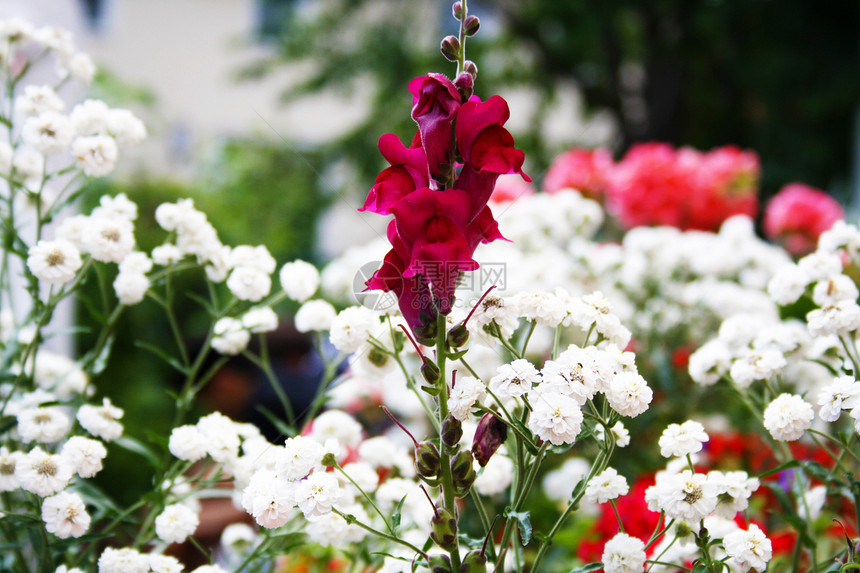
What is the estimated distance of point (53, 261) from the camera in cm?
62

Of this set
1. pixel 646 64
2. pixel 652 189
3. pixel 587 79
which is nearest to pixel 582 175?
pixel 652 189

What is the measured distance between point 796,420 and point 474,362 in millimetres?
439

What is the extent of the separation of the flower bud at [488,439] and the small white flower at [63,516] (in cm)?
32

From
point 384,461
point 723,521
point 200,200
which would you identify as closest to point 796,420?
point 723,521

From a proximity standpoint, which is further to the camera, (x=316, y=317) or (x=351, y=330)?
(x=316, y=317)

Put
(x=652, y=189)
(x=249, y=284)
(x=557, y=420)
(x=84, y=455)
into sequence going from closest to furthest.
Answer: (x=557, y=420), (x=84, y=455), (x=249, y=284), (x=652, y=189)

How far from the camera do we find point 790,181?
3.09 m

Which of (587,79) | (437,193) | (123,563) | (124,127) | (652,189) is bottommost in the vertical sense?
(123,563)

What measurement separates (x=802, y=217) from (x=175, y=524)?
5.34 feet

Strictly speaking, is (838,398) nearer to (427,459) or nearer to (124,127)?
(427,459)

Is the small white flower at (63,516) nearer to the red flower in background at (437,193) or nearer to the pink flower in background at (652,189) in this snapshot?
the red flower in background at (437,193)

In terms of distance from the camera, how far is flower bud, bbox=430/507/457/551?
470mm

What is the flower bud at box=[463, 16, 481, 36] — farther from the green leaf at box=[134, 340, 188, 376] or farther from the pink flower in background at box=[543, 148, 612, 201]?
the pink flower in background at box=[543, 148, 612, 201]

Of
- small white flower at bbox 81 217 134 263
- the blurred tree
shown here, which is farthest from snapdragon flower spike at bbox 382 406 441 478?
the blurred tree
